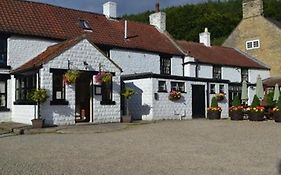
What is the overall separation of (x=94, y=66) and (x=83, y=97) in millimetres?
1903

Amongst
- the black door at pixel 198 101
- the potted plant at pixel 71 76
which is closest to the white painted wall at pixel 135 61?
the black door at pixel 198 101

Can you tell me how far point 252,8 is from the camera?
4056 cm

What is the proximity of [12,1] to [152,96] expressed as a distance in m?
10.9

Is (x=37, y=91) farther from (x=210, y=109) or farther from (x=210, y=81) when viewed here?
(x=210, y=81)

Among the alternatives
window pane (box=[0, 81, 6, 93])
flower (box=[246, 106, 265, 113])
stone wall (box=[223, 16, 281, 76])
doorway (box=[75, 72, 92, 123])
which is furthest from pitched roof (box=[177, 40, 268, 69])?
window pane (box=[0, 81, 6, 93])

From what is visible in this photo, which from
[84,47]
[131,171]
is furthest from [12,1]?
[131,171]

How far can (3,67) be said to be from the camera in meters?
21.6

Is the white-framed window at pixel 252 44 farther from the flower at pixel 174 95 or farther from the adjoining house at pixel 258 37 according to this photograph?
the flower at pixel 174 95

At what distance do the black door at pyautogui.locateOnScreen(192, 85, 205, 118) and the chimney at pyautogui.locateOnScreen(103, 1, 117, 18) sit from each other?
29.7 feet

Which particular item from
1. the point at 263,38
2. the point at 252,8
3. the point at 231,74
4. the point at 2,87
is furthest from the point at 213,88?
the point at 252,8

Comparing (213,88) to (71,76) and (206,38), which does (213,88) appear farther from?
(71,76)

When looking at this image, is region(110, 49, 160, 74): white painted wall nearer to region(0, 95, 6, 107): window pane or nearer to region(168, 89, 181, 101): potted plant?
region(168, 89, 181, 101): potted plant

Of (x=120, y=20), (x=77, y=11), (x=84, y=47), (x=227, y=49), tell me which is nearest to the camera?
(x=84, y=47)

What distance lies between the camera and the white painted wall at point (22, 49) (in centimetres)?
2202
